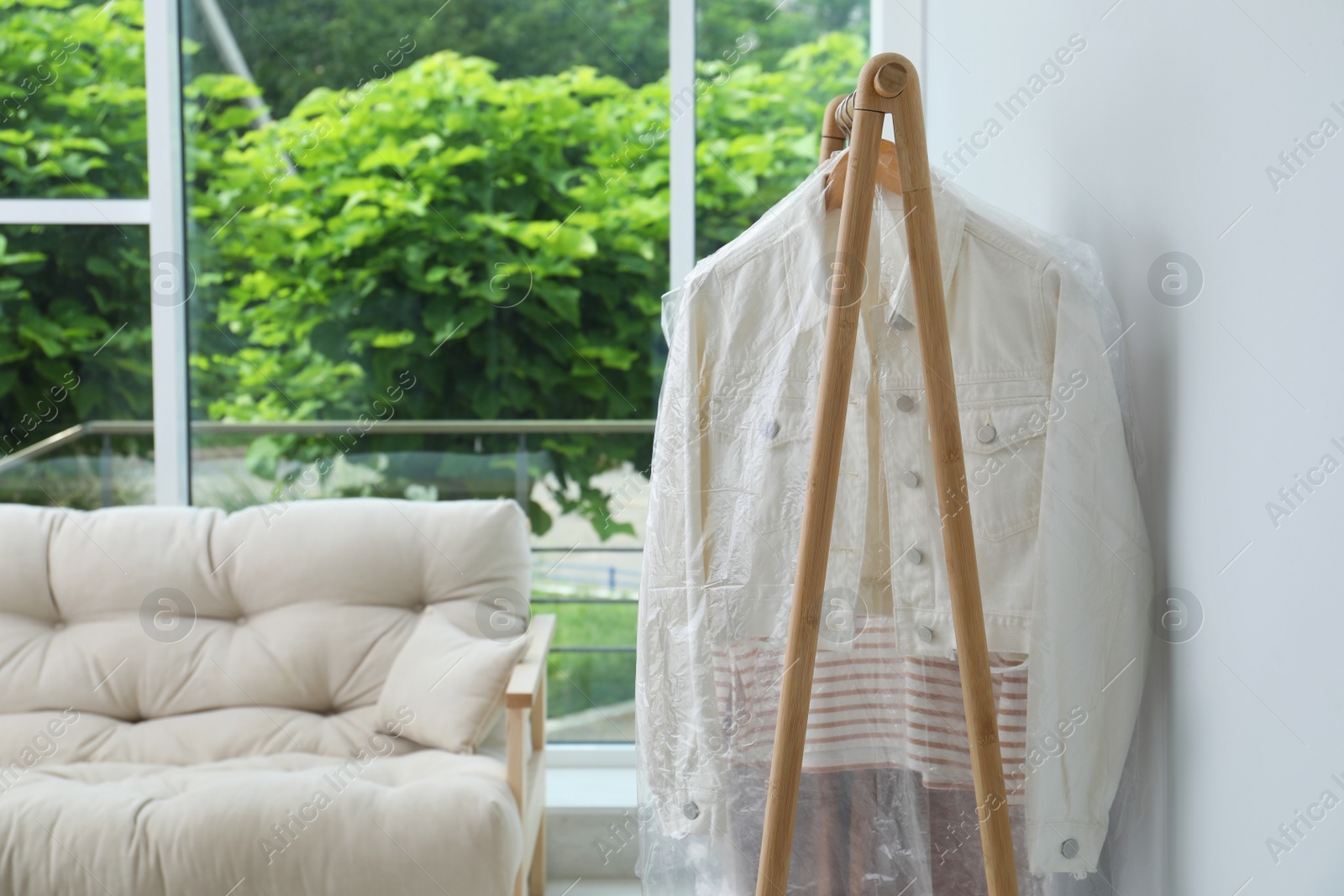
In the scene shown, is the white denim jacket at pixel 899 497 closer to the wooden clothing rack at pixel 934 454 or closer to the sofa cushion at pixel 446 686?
the wooden clothing rack at pixel 934 454

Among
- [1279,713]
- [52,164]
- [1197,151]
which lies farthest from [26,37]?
[1279,713]

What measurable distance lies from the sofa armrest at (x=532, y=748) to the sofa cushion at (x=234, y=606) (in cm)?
16

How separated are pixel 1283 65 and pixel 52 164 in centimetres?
267

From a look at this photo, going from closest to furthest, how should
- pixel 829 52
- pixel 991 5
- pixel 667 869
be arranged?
pixel 667 869, pixel 991 5, pixel 829 52

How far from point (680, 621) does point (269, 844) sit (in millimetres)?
849

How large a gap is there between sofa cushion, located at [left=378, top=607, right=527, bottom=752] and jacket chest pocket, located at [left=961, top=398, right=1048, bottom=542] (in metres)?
1.06

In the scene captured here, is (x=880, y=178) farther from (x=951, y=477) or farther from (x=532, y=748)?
(x=532, y=748)

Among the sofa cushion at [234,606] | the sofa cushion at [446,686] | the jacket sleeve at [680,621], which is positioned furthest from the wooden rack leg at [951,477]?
the sofa cushion at [234,606]

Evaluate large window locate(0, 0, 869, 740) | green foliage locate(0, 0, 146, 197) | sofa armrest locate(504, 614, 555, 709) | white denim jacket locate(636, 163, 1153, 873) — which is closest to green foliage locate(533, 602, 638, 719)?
large window locate(0, 0, 869, 740)

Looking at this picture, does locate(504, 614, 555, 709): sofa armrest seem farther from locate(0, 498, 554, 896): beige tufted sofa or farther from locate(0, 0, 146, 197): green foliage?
locate(0, 0, 146, 197): green foliage

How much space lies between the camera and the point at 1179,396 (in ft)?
3.66

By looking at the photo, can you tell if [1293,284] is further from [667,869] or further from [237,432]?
[237,432]

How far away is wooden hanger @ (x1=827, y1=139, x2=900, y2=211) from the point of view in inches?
48.5

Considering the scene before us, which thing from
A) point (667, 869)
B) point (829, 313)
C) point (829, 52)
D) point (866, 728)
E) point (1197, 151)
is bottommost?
point (667, 869)
